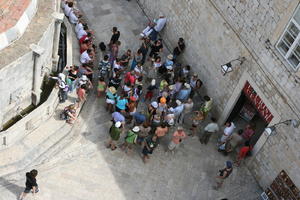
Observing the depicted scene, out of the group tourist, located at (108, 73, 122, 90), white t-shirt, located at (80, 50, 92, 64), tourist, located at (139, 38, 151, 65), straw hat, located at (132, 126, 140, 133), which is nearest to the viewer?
straw hat, located at (132, 126, 140, 133)

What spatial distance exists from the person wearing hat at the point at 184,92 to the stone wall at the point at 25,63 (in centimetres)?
518

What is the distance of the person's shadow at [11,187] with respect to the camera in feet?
55.9

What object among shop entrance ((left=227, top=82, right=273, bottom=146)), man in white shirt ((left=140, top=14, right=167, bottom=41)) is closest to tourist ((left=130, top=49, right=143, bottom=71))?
man in white shirt ((left=140, top=14, right=167, bottom=41))

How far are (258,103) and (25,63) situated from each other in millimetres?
8100

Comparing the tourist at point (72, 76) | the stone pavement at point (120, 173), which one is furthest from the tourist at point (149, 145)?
the tourist at point (72, 76)

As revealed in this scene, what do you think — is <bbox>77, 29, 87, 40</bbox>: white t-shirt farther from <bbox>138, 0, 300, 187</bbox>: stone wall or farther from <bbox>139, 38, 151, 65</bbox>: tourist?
<bbox>138, 0, 300, 187</bbox>: stone wall

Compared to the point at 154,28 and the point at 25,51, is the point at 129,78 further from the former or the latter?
the point at 25,51

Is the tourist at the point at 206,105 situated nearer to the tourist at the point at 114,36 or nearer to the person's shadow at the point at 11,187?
the tourist at the point at 114,36

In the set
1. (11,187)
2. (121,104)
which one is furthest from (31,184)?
(121,104)

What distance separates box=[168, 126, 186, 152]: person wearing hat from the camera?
1836cm

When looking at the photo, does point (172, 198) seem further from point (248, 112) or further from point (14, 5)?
point (14, 5)

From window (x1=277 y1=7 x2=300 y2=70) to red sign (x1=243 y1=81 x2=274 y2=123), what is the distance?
217cm

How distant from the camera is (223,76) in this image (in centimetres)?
1931

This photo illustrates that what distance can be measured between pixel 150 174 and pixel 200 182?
72.7 inches
